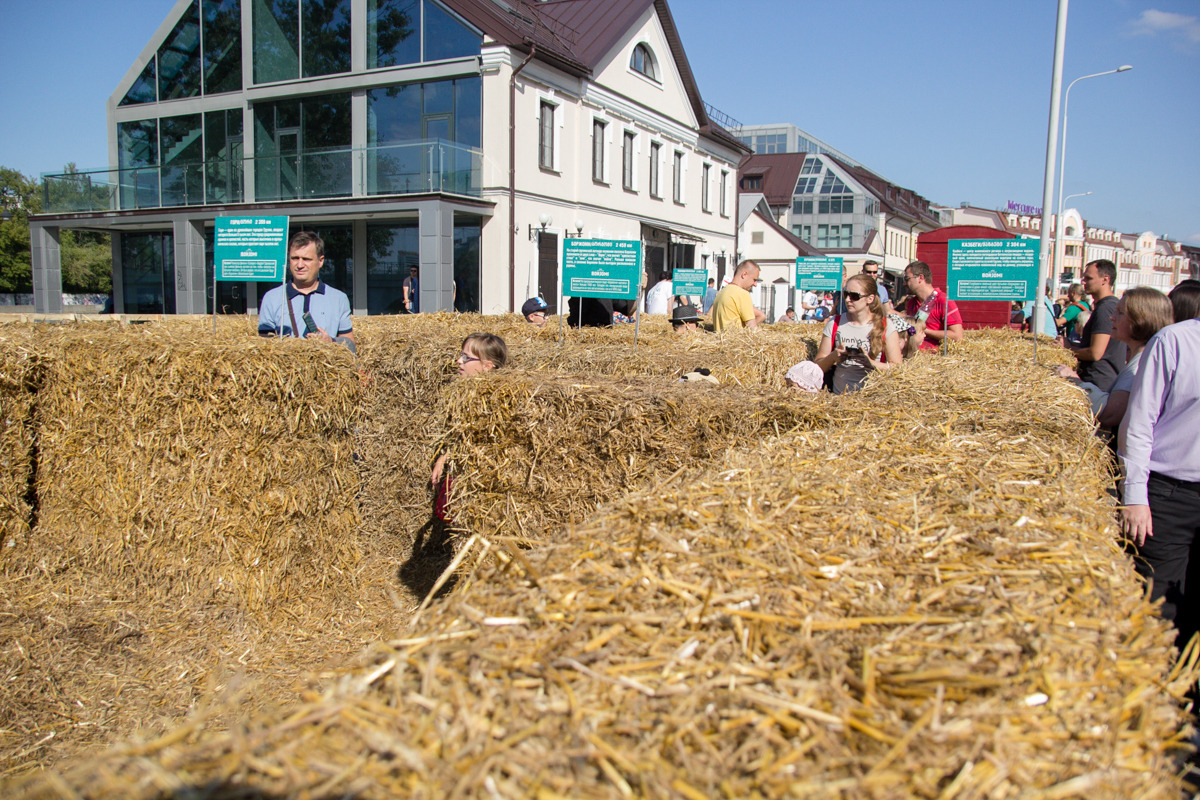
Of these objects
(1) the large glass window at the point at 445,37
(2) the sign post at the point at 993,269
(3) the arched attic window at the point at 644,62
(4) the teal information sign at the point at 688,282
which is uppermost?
(3) the arched attic window at the point at 644,62

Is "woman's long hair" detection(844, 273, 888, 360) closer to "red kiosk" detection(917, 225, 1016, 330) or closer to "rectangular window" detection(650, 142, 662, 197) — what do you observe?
"red kiosk" detection(917, 225, 1016, 330)

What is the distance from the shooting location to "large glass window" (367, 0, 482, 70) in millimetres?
22453

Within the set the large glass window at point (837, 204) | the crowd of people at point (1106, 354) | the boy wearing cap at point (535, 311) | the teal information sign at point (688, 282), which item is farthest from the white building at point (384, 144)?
the large glass window at point (837, 204)

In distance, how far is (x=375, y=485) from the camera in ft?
20.5

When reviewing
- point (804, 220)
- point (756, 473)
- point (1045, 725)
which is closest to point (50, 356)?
point (756, 473)

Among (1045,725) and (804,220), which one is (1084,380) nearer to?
(1045,725)

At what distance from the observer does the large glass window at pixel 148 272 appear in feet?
91.6

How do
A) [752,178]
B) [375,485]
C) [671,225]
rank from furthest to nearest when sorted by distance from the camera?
[752,178]
[671,225]
[375,485]

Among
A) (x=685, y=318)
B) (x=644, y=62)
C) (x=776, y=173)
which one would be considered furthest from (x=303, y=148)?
(x=776, y=173)

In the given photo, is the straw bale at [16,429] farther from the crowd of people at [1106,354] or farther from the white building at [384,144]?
the white building at [384,144]

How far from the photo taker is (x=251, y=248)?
708 cm

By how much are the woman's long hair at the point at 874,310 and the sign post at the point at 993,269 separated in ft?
7.78

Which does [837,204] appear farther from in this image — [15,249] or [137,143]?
[15,249]

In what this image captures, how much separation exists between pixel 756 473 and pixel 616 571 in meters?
0.93
